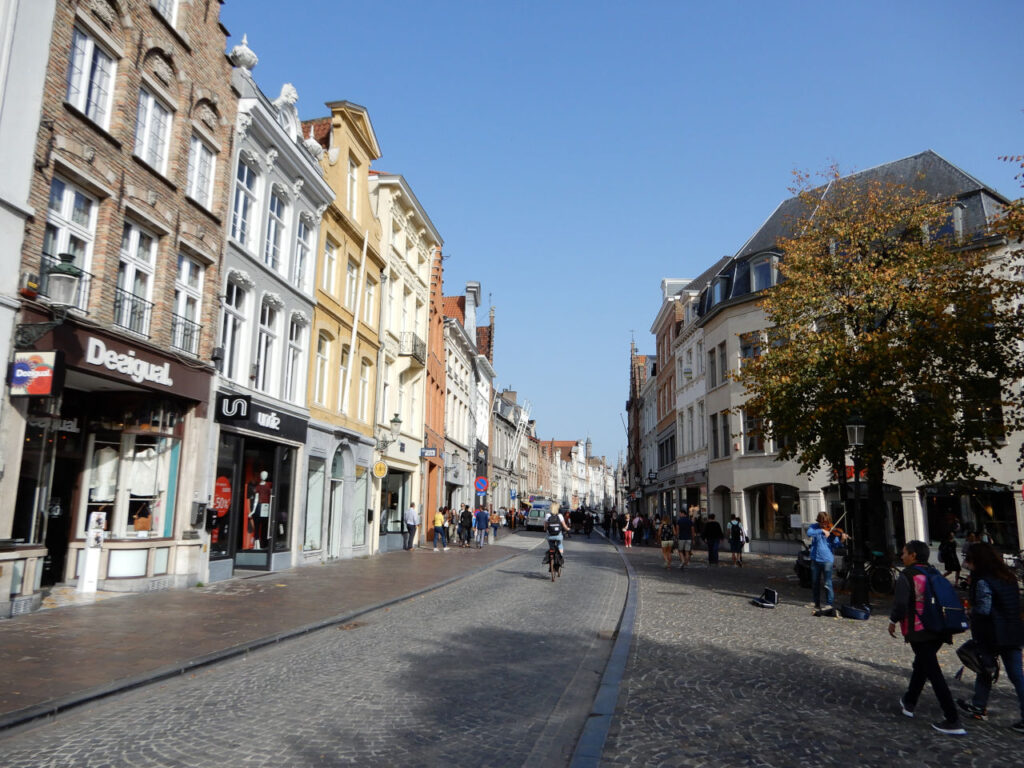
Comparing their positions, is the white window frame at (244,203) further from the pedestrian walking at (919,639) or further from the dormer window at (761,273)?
the dormer window at (761,273)

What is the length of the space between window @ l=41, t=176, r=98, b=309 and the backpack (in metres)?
11.6

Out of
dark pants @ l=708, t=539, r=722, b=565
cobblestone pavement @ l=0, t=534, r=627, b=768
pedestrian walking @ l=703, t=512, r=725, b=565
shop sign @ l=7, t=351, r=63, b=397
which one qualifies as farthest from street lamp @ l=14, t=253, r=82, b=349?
dark pants @ l=708, t=539, r=722, b=565

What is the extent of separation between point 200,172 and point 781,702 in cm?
1459

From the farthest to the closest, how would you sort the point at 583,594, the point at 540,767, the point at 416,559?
the point at 416,559 < the point at 583,594 < the point at 540,767

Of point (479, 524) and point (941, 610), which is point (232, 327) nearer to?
point (941, 610)

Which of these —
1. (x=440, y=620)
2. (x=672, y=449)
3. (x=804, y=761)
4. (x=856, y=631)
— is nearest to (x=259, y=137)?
(x=440, y=620)

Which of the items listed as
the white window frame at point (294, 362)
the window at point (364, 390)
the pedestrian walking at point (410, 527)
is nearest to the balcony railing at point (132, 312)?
the white window frame at point (294, 362)

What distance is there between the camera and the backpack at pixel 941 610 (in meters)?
5.93

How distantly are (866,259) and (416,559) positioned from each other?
1531 centimetres

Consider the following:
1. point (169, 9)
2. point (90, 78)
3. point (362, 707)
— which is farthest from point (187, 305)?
point (362, 707)

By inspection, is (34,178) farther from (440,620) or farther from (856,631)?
(856,631)

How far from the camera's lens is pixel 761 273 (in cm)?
3434

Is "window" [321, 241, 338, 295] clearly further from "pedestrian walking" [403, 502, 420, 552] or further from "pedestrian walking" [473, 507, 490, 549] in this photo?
"pedestrian walking" [473, 507, 490, 549]

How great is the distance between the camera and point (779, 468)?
1262 inches
